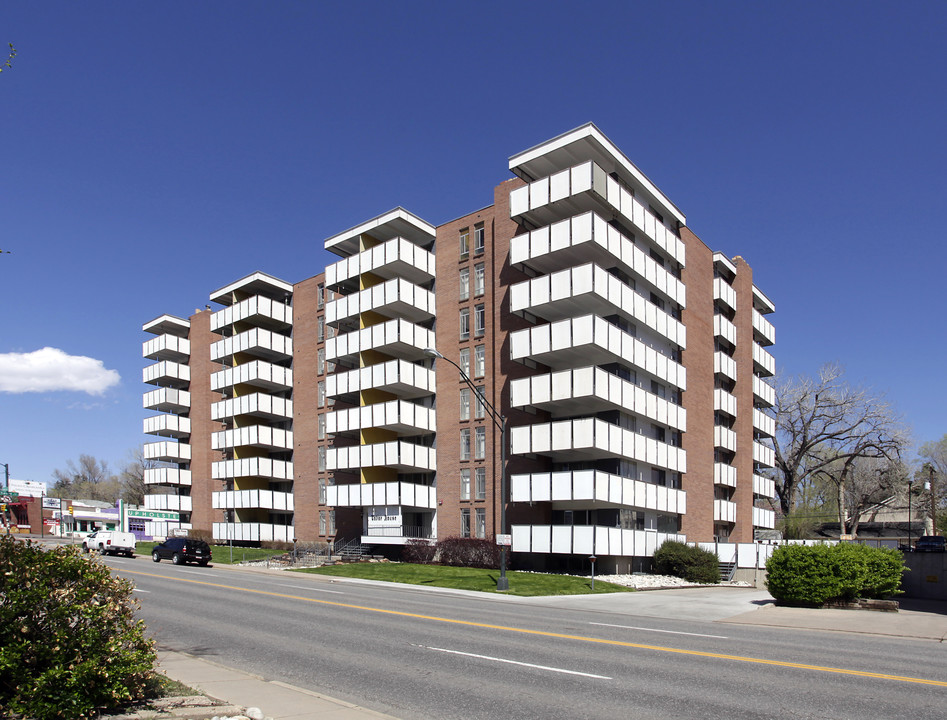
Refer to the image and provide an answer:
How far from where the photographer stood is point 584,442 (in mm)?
35062

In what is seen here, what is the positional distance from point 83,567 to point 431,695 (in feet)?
15.0

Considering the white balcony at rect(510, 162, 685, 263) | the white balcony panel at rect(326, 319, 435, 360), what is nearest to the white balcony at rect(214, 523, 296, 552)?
the white balcony panel at rect(326, 319, 435, 360)

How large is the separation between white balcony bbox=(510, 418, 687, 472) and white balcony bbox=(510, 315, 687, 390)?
3331mm

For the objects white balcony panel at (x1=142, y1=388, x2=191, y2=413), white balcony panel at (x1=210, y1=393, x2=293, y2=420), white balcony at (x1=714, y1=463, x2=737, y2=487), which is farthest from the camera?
white balcony panel at (x1=142, y1=388, x2=191, y2=413)

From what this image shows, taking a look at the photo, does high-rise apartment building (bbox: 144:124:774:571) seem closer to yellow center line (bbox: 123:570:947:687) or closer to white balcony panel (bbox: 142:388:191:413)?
white balcony panel (bbox: 142:388:191:413)

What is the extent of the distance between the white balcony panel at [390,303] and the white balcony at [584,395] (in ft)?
33.0

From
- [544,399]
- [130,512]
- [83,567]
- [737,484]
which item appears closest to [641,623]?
[83,567]

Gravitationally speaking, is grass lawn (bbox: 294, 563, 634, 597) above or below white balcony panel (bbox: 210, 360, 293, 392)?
below

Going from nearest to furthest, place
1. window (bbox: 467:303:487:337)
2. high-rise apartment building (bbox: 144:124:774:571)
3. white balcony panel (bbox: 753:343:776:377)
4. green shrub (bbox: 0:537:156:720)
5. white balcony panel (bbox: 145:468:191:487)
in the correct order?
green shrub (bbox: 0:537:156:720) → high-rise apartment building (bbox: 144:124:774:571) → window (bbox: 467:303:487:337) → white balcony panel (bbox: 753:343:776:377) → white balcony panel (bbox: 145:468:191:487)

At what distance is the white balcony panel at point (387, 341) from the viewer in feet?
148

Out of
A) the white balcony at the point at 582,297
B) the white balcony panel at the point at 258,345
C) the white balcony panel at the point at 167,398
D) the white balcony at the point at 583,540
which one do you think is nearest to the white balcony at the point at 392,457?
the white balcony at the point at 583,540

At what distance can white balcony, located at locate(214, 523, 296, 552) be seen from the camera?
55.6 metres

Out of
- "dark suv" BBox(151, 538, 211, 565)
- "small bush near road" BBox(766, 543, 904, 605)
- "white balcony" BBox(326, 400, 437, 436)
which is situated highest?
"white balcony" BBox(326, 400, 437, 436)

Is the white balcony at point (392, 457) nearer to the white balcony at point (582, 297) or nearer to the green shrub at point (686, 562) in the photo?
the white balcony at point (582, 297)
